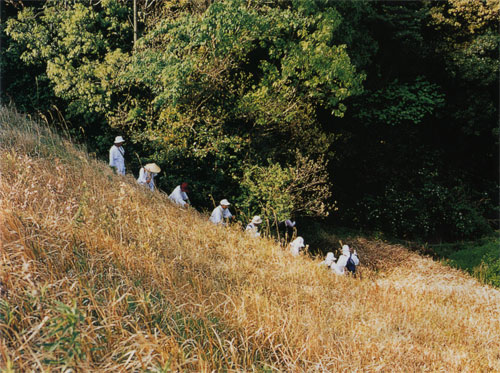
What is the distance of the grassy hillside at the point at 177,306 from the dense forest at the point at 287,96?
3977 millimetres

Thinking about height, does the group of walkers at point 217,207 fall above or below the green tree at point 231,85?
below

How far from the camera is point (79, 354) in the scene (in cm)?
228

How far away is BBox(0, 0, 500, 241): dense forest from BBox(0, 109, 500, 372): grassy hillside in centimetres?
398

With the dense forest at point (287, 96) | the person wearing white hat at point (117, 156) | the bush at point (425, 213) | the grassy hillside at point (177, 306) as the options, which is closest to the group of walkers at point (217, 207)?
the person wearing white hat at point (117, 156)

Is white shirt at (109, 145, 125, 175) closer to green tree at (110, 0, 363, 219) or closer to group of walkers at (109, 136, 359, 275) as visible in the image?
group of walkers at (109, 136, 359, 275)

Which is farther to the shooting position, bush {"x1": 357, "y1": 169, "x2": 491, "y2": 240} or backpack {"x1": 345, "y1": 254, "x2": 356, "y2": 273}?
bush {"x1": 357, "y1": 169, "x2": 491, "y2": 240}

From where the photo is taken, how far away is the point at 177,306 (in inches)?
125

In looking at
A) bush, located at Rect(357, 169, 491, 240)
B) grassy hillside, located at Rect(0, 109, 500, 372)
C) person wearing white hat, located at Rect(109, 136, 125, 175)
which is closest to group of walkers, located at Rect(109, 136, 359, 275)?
person wearing white hat, located at Rect(109, 136, 125, 175)

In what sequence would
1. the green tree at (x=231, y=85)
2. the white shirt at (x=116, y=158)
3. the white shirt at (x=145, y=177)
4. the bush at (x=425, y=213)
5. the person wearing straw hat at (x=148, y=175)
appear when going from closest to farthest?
the person wearing straw hat at (x=148, y=175) < the white shirt at (x=145, y=177) < the green tree at (x=231, y=85) < the white shirt at (x=116, y=158) < the bush at (x=425, y=213)

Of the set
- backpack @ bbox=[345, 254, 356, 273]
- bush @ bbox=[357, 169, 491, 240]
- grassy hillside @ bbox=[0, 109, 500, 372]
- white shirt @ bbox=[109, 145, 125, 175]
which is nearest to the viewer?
grassy hillside @ bbox=[0, 109, 500, 372]

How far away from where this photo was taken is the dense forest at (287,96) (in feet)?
32.6

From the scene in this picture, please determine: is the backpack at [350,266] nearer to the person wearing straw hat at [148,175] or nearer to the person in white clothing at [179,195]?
the person in white clothing at [179,195]

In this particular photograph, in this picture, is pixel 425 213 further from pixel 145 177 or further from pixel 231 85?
pixel 145 177

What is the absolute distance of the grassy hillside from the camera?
8.07 feet
